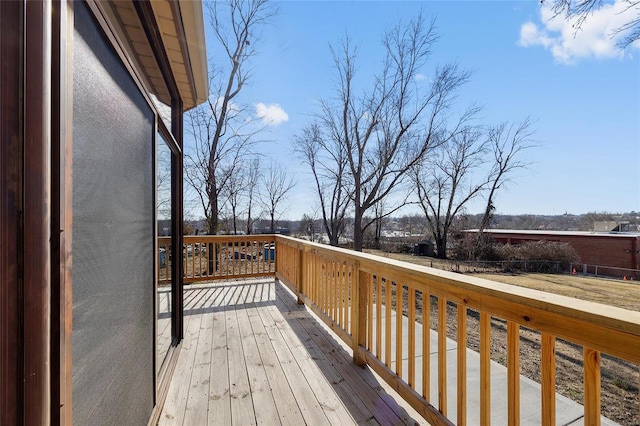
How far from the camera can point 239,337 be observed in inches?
116

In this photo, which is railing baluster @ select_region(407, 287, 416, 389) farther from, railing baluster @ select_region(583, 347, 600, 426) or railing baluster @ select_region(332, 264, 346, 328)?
railing baluster @ select_region(332, 264, 346, 328)

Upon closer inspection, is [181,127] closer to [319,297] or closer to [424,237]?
[319,297]

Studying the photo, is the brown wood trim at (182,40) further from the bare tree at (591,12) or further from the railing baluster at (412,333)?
the bare tree at (591,12)

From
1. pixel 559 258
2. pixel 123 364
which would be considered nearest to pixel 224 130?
pixel 123 364

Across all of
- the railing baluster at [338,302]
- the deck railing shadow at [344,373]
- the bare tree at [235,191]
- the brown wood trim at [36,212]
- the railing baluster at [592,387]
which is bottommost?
the deck railing shadow at [344,373]

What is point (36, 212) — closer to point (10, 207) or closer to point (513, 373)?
point (10, 207)

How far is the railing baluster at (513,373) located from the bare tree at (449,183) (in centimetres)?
1261

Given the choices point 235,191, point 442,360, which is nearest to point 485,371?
point 442,360

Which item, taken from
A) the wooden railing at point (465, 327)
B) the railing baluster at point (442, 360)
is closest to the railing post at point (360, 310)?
the wooden railing at point (465, 327)

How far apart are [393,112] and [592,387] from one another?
9577 millimetres

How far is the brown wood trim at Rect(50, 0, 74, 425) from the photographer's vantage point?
62 cm

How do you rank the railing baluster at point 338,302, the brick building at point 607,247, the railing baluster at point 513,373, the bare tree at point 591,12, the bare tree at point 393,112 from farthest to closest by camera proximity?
the bare tree at point 393,112 < the brick building at point 607,247 < the railing baluster at point 338,302 < the bare tree at point 591,12 < the railing baluster at point 513,373

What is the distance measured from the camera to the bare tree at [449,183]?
14.0 m

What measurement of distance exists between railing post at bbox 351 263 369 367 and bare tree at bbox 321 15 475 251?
7.80 metres
